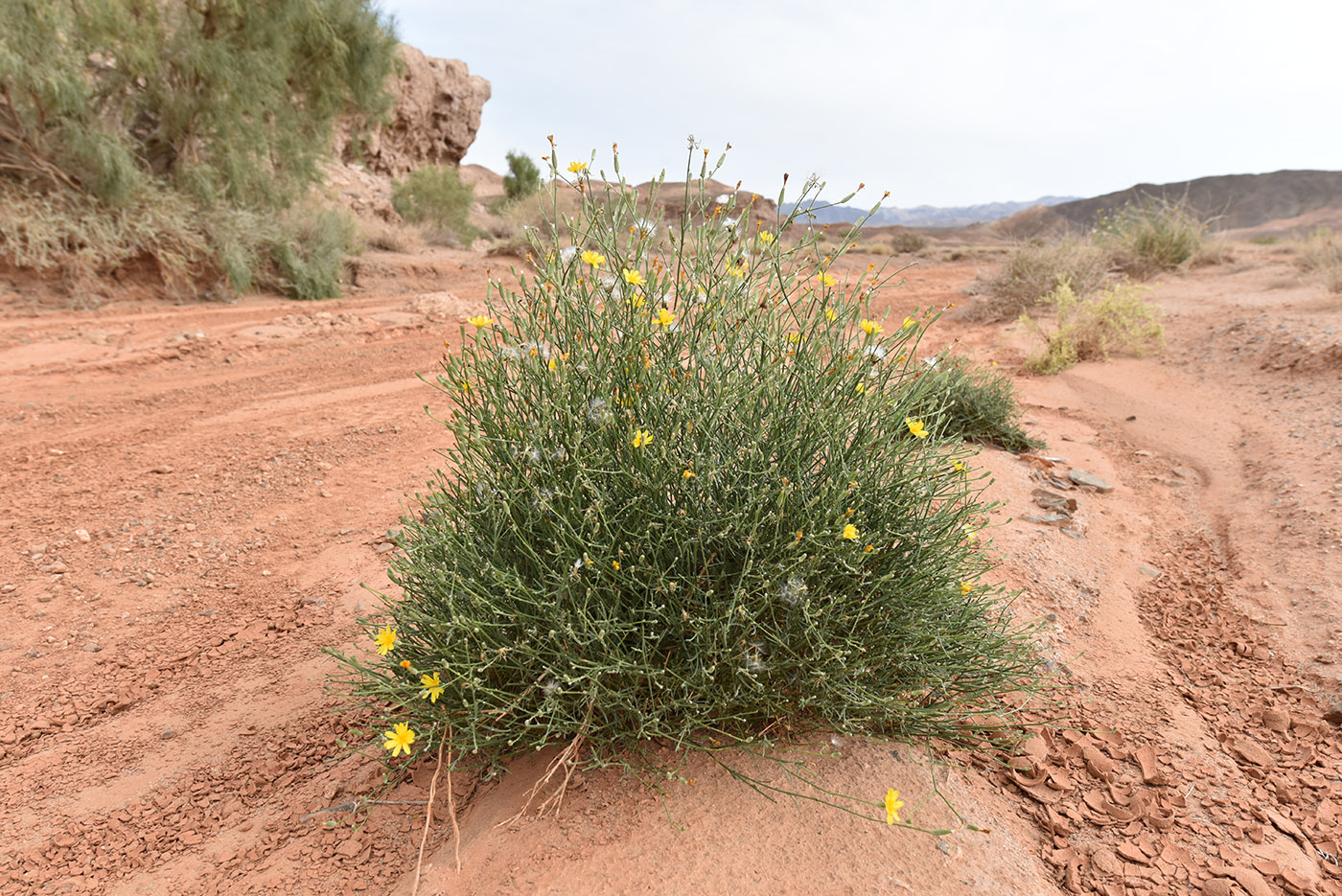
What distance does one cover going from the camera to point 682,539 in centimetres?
191

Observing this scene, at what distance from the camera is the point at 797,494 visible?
1.97 m

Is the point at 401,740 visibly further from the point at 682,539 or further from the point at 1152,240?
the point at 1152,240

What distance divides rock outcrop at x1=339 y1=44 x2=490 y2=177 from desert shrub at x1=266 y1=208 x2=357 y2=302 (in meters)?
16.4

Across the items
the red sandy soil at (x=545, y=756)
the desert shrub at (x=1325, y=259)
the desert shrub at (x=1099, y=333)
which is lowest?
the red sandy soil at (x=545, y=756)

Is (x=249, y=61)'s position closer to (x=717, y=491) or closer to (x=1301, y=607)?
(x=717, y=491)

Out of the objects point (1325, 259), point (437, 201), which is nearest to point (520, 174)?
point (437, 201)

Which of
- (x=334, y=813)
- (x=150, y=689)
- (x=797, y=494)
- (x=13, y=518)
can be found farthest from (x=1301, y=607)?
(x=13, y=518)

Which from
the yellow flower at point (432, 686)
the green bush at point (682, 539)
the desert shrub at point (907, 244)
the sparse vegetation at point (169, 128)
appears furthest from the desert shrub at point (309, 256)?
the desert shrub at point (907, 244)

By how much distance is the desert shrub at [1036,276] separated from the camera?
10.0 metres

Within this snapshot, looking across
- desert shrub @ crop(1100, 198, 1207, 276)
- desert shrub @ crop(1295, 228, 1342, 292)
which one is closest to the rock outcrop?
desert shrub @ crop(1100, 198, 1207, 276)

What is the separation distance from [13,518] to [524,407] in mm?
3730

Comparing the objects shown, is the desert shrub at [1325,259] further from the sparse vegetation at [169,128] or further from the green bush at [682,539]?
the sparse vegetation at [169,128]

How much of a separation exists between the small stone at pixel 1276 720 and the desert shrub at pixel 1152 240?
12.6 m

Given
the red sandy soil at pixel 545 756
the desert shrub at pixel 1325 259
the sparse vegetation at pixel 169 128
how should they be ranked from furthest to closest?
the sparse vegetation at pixel 169 128
the desert shrub at pixel 1325 259
the red sandy soil at pixel 545 756
